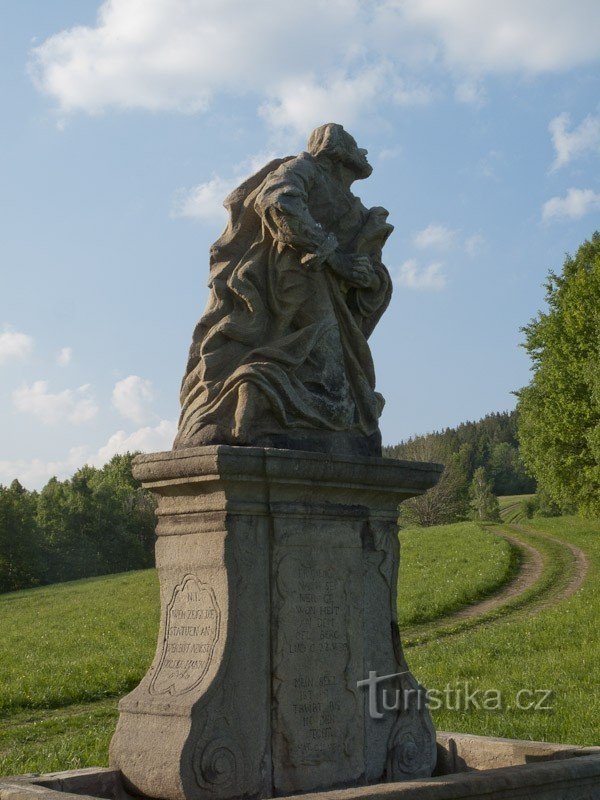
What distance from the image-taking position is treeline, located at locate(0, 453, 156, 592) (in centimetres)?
5938

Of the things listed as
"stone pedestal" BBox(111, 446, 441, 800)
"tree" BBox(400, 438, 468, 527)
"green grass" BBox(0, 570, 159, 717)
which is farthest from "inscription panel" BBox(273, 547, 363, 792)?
"tree" BBox(400, 438, 468, 527)

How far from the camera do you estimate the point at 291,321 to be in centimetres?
738

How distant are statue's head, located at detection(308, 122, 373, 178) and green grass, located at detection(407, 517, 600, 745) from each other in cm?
561

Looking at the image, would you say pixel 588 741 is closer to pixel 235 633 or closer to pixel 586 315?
pixel 235 633

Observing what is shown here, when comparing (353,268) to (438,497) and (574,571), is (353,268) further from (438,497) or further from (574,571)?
(438,497)

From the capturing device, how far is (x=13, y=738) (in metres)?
12.1

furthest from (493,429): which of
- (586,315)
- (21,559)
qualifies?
(586,315)

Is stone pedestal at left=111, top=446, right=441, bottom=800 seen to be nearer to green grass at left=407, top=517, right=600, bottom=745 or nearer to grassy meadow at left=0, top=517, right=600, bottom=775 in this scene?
grassy meadow at left=0, top=517, right=600, bottom=775

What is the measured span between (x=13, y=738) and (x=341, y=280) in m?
7.49

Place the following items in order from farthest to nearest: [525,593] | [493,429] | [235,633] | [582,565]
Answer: [493,429] → [582,565] → [525,593] → [235,633]

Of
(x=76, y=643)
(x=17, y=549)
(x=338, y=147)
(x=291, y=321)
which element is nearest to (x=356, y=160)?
(x=338, y=147)

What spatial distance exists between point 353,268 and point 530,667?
28.4 ft

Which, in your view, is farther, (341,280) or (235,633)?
(341,280)

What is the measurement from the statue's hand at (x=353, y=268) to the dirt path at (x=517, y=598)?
11.7m
